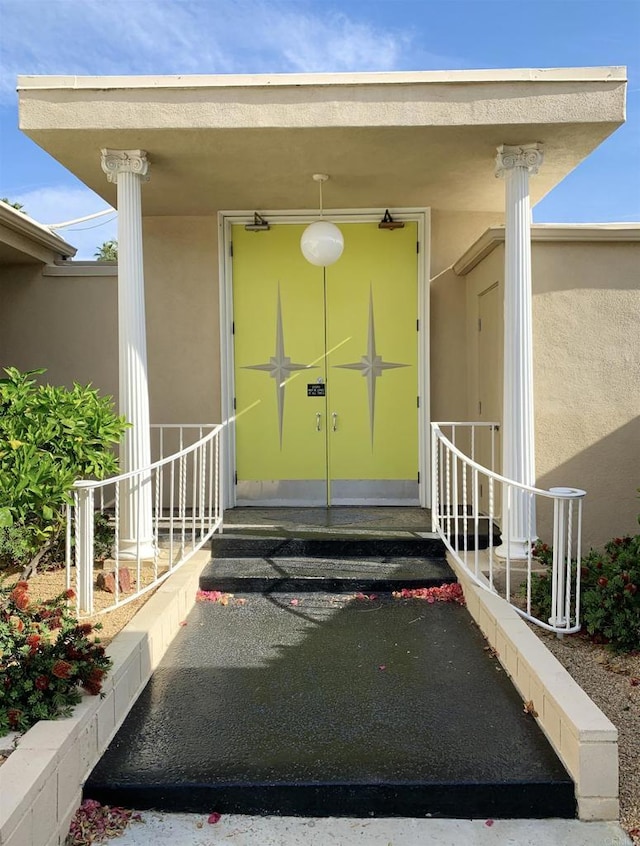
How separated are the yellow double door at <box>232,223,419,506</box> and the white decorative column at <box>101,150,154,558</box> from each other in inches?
59.9

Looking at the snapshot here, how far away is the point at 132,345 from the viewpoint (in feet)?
13.8

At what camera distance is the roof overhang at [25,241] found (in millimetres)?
5305

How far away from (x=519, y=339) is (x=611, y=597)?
67.7 inches

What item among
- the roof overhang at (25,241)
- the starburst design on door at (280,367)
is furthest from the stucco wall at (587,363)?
the roof overhang at (25,241)

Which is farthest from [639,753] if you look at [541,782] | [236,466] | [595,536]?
[236,466]

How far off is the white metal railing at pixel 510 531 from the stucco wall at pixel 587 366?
1.22ft

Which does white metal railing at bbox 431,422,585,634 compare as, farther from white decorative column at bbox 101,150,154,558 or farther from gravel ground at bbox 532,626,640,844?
white decorative column at bbox 101,150,154,558

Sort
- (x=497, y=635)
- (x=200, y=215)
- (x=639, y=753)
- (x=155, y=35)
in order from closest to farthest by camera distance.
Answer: (x=639, y=753), (x=497, y=635), (x=200, y=215), (x=155, y=35)

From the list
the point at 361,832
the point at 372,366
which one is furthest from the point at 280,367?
the point at 361,832

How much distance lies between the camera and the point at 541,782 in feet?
7.30

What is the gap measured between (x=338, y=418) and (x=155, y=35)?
4.44m

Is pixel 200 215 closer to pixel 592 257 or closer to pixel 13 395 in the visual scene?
pixel 13 395

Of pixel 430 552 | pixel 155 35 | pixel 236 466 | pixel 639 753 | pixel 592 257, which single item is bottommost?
pixel 639 753

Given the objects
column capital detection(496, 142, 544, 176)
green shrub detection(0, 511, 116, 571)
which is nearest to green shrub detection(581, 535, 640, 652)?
column capital detection(496, 142, 544, 176)
